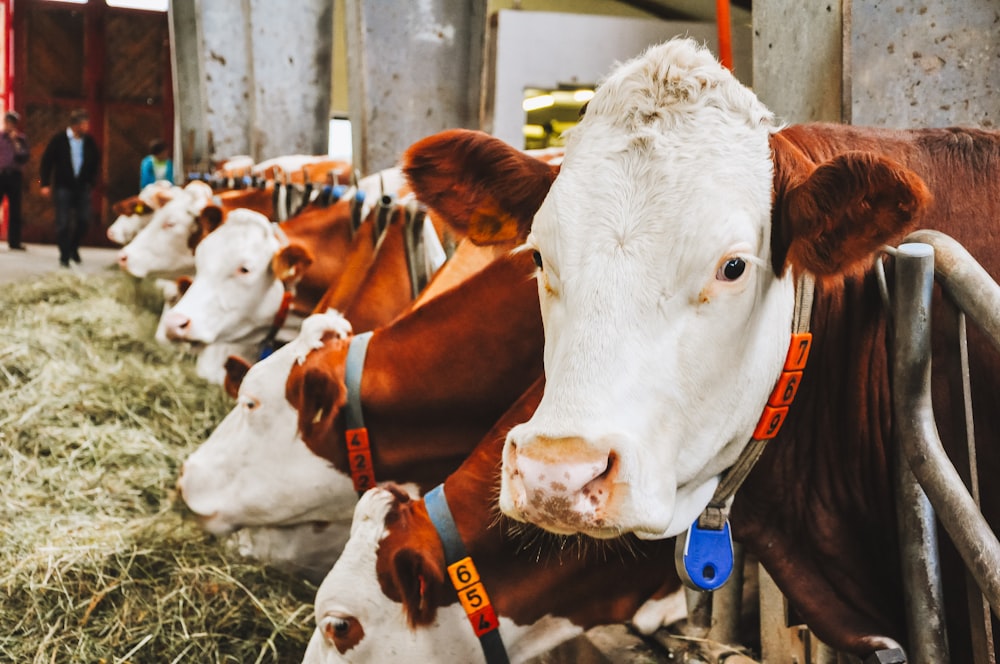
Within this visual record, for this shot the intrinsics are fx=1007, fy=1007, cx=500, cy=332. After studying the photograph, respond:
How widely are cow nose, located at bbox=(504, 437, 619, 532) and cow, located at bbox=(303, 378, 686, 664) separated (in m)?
0.80

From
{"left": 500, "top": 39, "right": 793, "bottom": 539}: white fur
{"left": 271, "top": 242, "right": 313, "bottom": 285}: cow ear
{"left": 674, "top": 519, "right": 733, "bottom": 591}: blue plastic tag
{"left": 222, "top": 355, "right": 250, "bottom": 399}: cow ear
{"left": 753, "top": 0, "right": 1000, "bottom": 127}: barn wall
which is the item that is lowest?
{"left": 222, "top": 355, "right": 250, "bottom": 399}: cow ear

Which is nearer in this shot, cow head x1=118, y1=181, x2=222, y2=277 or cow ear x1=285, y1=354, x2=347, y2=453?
cow ear x1=285, y1=354, x2=347, y2=453

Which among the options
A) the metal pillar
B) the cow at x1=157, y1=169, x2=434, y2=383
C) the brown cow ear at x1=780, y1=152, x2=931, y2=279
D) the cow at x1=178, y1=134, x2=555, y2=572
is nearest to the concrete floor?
the metal pillar

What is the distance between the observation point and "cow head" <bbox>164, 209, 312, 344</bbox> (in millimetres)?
5254

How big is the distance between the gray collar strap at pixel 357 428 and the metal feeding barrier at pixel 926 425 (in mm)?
1787

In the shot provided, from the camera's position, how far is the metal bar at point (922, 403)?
5.63 feet

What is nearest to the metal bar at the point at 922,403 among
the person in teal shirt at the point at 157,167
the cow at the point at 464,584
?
the cow at the point at 464,584

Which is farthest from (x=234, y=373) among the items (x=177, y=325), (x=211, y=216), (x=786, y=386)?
(x=786, y=386)

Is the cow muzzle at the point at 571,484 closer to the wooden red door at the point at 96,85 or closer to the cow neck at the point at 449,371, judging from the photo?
the cow neck at the point at 449,371

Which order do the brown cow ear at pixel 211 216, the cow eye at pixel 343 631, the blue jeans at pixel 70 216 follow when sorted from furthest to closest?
the blue jeans at pixel 70 216 < the brown cow ear at pixel 211 216 < the cow eye at pixel 343 631

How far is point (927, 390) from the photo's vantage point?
185 centimetres

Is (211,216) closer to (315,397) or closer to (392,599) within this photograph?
(315,397)

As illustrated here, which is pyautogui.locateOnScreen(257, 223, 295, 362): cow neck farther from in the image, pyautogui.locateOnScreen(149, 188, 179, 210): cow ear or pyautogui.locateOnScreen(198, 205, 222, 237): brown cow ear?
pyautogui.locateOnScreen(149, 188, 179, 210): cow ear

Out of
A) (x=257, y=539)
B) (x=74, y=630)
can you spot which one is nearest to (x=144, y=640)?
(x=74, y=630)
